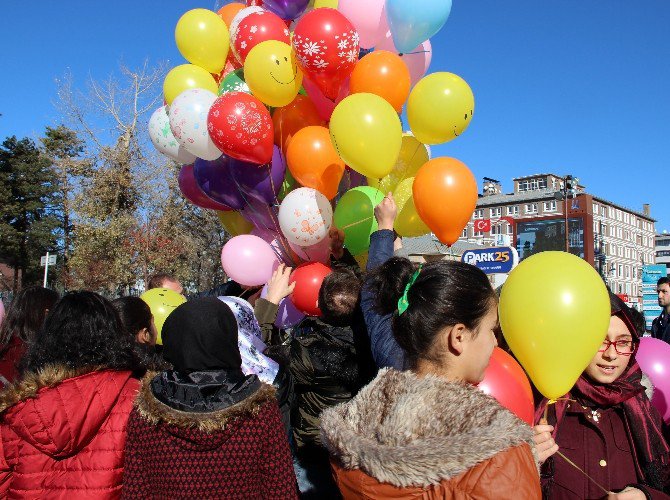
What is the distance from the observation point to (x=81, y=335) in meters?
2.12

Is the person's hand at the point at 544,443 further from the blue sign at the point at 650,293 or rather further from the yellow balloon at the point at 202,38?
the blue sign at the point at 650,293

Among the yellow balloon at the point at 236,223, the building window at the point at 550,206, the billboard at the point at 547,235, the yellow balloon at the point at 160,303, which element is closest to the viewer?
the yellow balloon at the point at 160,303

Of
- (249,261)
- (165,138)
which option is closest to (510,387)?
(249,261)

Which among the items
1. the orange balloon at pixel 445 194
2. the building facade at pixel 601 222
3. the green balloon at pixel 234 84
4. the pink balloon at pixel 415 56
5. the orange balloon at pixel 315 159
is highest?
the building facade at pixel 601 222

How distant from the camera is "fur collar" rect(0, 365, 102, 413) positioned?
1927mm

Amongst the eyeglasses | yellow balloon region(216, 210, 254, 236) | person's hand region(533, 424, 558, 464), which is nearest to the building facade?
yellow balloon region(216, 210, 254, 236)

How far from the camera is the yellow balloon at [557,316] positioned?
77.9 inches

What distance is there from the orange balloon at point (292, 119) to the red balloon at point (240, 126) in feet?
0.98

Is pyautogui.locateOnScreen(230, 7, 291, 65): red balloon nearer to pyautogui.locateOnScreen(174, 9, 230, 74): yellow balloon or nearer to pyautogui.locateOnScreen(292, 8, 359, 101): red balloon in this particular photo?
pyautogui.locateOnScreen(174, 9, 230, 74): yellow balloon

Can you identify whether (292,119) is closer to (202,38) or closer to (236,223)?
(202,38)

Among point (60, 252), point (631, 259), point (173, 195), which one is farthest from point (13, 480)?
point (631, 259)

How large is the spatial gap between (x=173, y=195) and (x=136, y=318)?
1990 cm

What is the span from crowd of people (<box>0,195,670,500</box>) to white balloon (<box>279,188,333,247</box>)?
1.47m

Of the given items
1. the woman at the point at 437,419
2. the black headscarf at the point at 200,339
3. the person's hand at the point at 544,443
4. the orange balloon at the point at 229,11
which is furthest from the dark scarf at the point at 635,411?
the orange balloon at the point at 229,11
